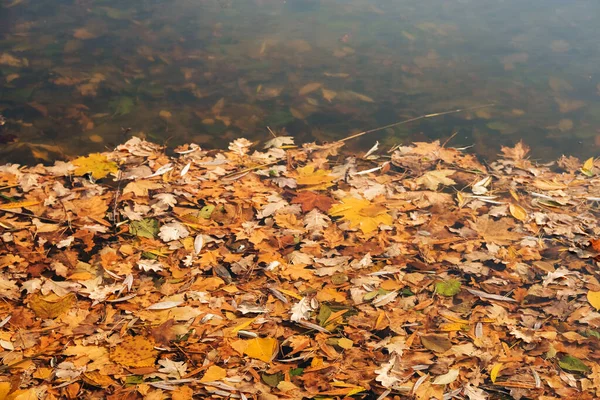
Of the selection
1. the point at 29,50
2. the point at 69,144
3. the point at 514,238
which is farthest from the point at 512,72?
the point at 29,50

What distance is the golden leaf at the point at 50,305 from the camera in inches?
91.1

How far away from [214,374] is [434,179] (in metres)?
1.86

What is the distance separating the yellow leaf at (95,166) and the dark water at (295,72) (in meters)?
0.13

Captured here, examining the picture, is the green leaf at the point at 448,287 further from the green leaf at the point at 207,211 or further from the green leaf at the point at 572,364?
the green leaf at the point at 207,211

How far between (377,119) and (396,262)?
1.56m

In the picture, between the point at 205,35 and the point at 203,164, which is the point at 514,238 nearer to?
the point at 203,164

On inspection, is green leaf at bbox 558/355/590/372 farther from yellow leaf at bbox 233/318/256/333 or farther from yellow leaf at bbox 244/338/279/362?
yellow leaf at bbox 233/318/256/333

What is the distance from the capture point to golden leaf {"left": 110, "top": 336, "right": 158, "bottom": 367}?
2129mm

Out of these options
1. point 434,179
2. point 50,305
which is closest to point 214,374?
point 50,305

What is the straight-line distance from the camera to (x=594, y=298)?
2.58 meters

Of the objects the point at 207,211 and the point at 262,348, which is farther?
the point at 207,211

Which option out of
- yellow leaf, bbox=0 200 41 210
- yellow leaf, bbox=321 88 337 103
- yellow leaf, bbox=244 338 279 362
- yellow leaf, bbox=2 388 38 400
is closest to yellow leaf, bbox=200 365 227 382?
yellow leaf, bbox=244 338 279 362

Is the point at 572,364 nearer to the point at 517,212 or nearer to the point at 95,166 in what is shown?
the point at 517,212

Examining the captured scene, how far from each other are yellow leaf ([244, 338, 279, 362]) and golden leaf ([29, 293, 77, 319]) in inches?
31.4
